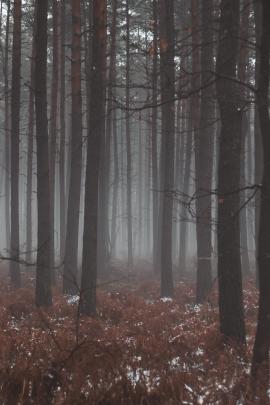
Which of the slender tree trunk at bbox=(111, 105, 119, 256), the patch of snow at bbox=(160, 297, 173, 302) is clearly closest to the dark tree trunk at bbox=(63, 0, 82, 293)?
the patch of snow at bbox=(160, 297, 173, 302)

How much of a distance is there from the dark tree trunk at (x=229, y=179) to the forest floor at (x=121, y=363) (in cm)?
56

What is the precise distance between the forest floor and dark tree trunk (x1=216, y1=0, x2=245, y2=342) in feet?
1.84

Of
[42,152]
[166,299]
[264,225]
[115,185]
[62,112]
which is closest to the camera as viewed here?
[264,225]

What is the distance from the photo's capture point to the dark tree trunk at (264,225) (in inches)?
241

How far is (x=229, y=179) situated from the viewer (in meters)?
7.71

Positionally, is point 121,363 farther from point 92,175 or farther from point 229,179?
point 92,175

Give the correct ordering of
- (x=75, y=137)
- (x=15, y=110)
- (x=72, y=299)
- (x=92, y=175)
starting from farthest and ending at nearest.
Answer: (x=15, y=110)
(x=75, y=137)
(x=72, y=299)
(x=92, y=175)

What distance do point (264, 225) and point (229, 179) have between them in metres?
1.58

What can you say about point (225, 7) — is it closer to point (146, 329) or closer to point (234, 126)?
point (234, 126)

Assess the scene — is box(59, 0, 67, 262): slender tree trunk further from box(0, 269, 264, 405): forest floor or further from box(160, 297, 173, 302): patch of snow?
box(0, 269, 264, 405): forest floor

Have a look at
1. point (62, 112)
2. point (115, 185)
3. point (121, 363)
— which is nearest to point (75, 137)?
point (62, 112)

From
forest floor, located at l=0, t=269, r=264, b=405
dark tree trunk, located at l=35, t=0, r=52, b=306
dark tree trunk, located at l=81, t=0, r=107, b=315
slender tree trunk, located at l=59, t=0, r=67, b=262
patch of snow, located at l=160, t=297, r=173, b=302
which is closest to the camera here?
forest floor, located at l=0, t=269, r=264, b=405

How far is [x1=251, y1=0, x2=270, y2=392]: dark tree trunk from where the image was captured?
6.12 meters

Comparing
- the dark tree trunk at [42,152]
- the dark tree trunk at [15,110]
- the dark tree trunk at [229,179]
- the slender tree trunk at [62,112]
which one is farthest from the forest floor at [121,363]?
the slender tree trunk at [62,112]
